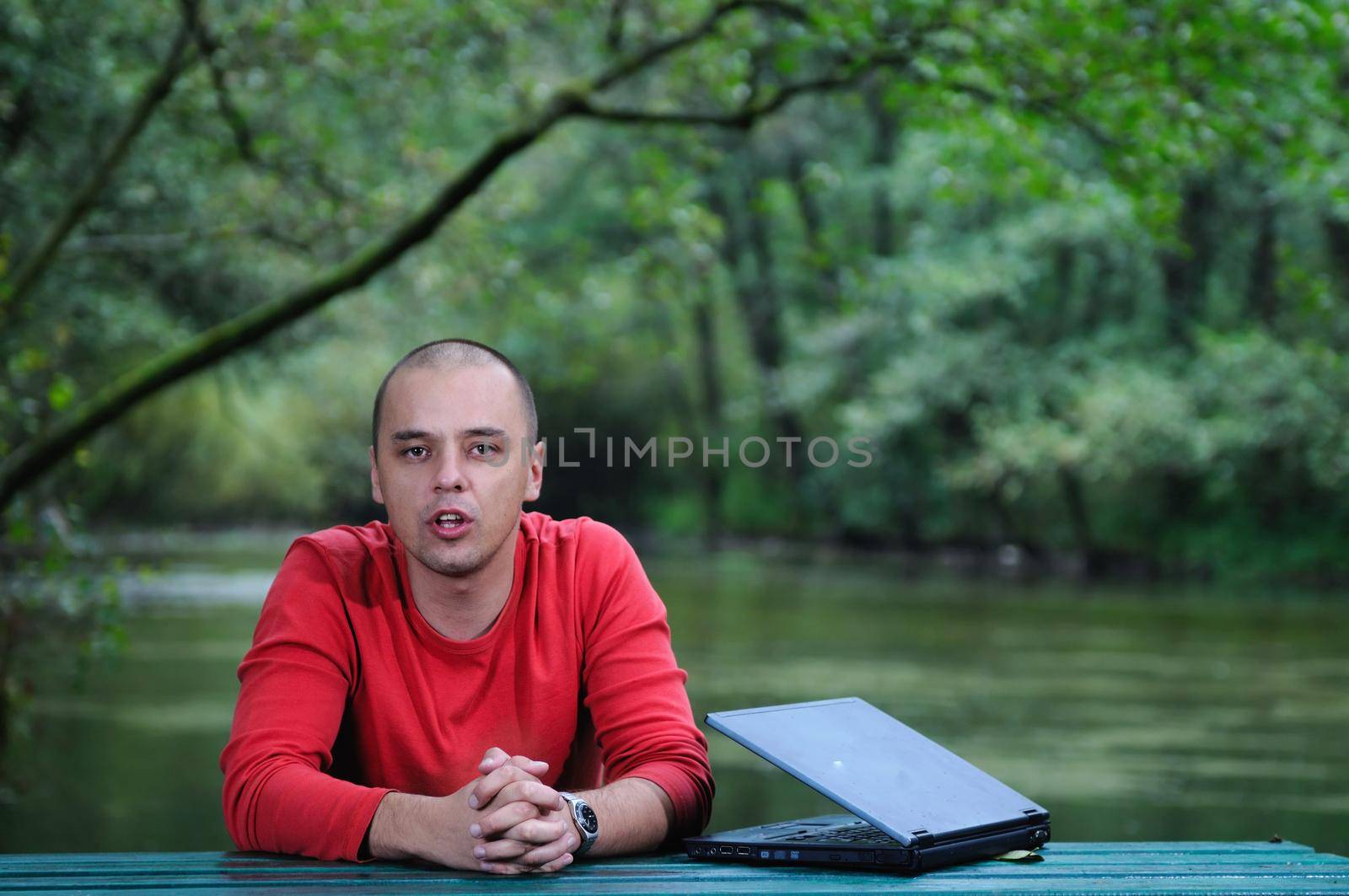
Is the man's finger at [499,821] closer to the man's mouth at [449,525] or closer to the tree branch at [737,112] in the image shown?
the man's mouth at [449,525]

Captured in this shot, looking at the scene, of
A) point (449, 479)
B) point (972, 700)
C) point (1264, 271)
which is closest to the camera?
point (449, 479)

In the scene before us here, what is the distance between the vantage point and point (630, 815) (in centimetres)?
234

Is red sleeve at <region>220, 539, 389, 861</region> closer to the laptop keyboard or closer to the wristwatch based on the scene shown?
the wristwatch

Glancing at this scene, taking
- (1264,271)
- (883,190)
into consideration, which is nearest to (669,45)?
(1264,271)

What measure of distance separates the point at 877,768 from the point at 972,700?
10801mm

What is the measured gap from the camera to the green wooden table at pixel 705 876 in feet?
6.40

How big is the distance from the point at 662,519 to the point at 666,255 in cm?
2965

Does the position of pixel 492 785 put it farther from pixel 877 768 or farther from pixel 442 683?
pixel 877 768

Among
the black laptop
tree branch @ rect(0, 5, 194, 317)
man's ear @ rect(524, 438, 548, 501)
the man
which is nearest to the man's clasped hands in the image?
the man

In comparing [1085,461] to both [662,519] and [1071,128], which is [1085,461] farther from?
[1071,128]

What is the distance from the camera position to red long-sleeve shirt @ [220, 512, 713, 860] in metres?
2.38

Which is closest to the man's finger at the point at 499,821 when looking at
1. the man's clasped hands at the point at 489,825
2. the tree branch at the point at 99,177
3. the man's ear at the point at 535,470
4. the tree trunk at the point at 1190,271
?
the man's clasped hands at the point at 489,825

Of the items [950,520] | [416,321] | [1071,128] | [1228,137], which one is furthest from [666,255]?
[950,520]

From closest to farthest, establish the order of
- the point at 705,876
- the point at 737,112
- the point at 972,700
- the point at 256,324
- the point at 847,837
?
the point at 705,876 < the point at 847,837 < the point at 256,324 < the point at 737,112 < the point at 972,700
